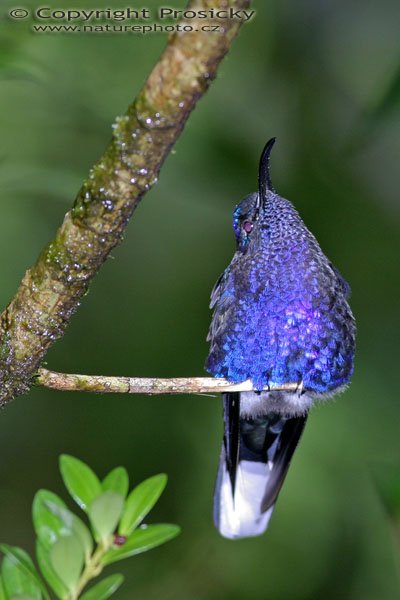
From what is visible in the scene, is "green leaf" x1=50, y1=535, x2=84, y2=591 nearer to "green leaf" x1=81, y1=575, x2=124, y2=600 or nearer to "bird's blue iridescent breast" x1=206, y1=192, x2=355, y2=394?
"green leaf" x1=81, y1=575, x2=124, y2=600

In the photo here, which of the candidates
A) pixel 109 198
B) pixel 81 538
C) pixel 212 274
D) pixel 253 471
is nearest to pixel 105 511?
pixel 81 538

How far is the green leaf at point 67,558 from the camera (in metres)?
1.25

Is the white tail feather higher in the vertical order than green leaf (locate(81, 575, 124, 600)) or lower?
lower

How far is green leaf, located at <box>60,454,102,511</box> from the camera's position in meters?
1.39

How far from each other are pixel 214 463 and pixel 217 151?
1.94 meters

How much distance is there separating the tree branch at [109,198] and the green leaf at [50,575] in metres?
0.71

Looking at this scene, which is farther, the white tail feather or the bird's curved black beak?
the white tail feather

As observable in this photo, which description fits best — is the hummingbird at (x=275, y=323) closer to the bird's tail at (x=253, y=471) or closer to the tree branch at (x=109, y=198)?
the bird's tail at (x=253, y=471)

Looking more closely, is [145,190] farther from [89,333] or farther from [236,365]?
[89,333]

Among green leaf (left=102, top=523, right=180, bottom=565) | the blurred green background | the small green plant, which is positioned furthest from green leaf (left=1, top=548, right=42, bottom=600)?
the blurred green background

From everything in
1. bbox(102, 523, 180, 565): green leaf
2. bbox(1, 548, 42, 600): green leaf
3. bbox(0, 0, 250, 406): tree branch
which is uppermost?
bbox(0, 0, 250, 406): tree branch

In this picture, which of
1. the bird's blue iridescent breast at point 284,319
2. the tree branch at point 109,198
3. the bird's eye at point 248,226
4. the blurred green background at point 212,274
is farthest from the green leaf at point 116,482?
the blurred green background at point 212,274

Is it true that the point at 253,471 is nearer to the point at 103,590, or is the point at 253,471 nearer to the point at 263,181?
the point at 263,181

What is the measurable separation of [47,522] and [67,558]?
0.13 metres
